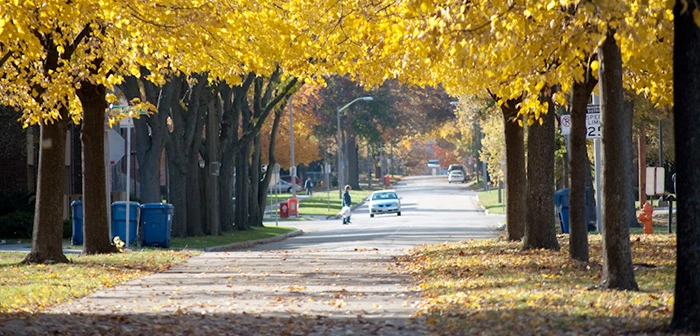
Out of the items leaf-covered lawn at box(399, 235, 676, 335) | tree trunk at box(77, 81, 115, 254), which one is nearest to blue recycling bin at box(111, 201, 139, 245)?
tree trunk at box(77, 81, 115, 254)

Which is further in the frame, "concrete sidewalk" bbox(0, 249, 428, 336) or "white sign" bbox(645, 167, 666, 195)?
"white sign" bbox(645, 167, 666, 195)

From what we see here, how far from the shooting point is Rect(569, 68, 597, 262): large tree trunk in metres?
16.7

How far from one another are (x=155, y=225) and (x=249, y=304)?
16.0 m

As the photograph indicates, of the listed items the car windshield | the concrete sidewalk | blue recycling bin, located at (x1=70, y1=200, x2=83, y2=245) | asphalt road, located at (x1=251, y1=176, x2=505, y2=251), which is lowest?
the concrete sidewalk

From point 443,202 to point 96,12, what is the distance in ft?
198

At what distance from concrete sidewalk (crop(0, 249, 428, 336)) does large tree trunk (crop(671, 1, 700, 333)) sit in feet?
8.28

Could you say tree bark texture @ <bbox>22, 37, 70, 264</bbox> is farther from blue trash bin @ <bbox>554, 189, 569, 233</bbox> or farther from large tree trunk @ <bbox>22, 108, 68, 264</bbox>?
blue trash bin @ <bbox>554, 189, 569, 233</bbox>

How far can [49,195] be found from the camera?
2039cm

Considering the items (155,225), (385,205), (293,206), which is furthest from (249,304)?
(293,206)

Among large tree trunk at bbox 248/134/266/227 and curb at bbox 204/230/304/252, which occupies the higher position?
large tree trunk at bbox 248/134/266/227

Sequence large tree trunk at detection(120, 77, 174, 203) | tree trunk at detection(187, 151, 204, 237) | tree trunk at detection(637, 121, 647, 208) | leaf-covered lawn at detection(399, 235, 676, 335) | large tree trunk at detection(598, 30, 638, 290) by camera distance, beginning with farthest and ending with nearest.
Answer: tree trunk at detection(637, 121, 647, 208) < tree trunk at detection(187, 151, 204, 237) < large tree trunk at detection(120, 77, 174, 203) < large tree trunk at detection(598, 30, 638, 290) < leaf-covered lawn at detection(399, 235, 676, 335)

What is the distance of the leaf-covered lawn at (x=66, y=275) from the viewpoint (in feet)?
47.3

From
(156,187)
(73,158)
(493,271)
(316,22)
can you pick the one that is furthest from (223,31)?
(73,158)

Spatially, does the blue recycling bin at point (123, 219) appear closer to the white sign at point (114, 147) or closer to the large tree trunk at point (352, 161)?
the white sign at point (114, 147)
